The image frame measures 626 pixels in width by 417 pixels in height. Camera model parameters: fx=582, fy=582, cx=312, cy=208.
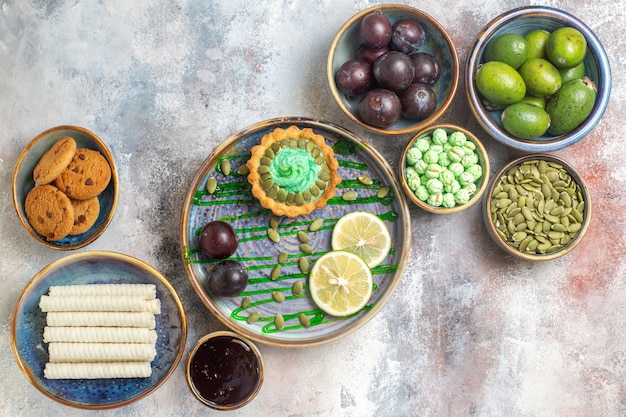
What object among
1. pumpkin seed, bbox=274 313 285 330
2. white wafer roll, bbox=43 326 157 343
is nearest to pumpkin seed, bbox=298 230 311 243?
pumpkin seed, bbox=274 313 285 330

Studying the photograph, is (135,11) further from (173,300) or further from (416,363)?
(416,363)

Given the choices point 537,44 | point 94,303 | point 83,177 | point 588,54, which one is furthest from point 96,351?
point 588,54

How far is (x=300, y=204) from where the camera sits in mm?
3139

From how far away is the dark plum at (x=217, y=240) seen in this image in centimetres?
305

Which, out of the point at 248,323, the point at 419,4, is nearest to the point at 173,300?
the point at 248,323

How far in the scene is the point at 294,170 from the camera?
3045 mm

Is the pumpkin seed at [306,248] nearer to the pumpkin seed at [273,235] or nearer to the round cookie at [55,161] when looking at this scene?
the pumpkin seed at [273,235]

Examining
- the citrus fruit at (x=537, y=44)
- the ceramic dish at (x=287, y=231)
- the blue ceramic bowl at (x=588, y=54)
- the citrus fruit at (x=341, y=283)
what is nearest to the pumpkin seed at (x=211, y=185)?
the ceramic dish at (x=287, y=231)

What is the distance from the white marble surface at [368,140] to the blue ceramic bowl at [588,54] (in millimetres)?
269

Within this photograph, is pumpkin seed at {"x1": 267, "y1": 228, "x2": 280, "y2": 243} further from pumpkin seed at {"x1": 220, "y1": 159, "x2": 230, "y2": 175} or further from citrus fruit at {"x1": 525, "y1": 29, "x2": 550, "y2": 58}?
citrus fruit at {"x1": 525, "y1": 29, "x2": 550, "y2": 58}

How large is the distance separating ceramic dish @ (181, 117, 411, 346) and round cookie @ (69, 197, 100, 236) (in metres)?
0.51

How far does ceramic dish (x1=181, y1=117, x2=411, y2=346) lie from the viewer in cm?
319

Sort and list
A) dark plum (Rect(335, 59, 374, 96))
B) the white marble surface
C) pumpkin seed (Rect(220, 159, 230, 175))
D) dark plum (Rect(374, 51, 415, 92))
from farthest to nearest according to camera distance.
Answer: the white marble surface
pumpkin seed (Rect(220, 159, 230, 175))
dark plum (Rect(335, 59, 374, 96))
dark plum (Rect(374, 51, 415, 92))

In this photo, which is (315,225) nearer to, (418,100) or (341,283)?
(341,283)
